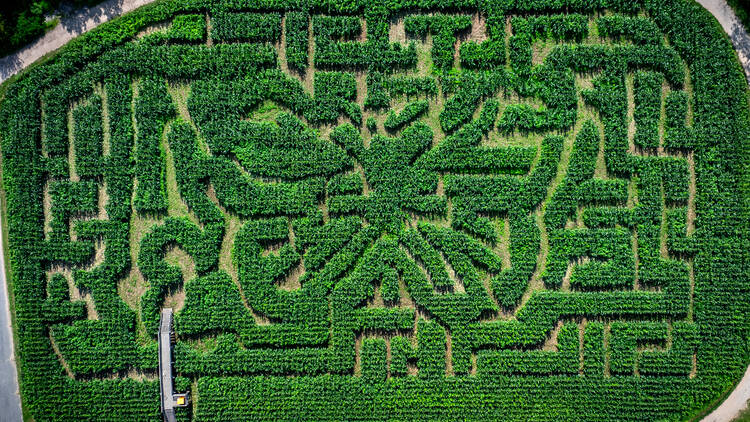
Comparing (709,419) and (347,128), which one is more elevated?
(347,128)

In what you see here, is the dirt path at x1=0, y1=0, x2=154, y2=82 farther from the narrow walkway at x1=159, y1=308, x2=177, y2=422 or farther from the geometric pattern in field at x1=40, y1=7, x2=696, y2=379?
the narrow walkway at x1=159, y1=308, x2=177, y2=422

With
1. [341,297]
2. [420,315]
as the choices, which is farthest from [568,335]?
[341,297]

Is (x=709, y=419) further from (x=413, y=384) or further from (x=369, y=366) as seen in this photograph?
(x=369, y=366)

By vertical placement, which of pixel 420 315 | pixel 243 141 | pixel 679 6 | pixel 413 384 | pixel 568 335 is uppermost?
pixel 679 6

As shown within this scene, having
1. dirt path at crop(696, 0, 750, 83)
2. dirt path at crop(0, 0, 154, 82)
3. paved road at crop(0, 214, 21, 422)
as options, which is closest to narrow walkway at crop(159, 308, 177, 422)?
paved road at crop(0, 214, 21, 422)

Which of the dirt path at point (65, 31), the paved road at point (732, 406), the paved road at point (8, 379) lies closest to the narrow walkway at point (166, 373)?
the paved road at point (8, 379)

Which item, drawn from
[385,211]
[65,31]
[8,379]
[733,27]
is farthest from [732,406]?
[65,31]
